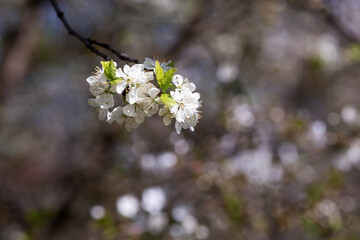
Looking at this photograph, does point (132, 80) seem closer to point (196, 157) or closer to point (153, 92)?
point (153, 92)

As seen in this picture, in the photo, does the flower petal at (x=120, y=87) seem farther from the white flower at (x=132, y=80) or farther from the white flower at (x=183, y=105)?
the white flower at (x=183, y=105)

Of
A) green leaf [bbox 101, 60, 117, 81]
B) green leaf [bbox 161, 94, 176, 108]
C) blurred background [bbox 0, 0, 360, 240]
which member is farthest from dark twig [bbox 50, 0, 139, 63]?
blurred background [bbox 0, 0, 360, 240]

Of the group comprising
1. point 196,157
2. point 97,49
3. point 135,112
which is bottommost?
point 135,112

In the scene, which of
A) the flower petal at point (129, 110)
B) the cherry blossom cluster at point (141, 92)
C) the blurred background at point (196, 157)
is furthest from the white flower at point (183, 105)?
the blurred background at point (196, 157)

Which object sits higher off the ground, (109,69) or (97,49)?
(97,49)

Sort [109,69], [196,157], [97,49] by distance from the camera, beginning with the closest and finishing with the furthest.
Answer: [109,69], [97,49], [196,157]

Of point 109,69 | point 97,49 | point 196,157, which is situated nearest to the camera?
point 109,69

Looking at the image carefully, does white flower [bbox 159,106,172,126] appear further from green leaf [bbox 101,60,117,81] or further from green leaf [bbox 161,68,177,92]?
green leaf [bbox 101,60,117,81]

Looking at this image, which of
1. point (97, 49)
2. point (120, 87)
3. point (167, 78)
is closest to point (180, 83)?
point (167, 78)

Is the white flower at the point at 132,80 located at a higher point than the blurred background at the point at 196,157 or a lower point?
lower
